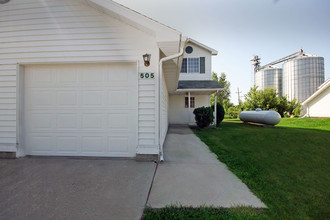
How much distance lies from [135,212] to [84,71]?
338 cm

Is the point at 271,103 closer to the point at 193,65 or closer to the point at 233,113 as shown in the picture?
the point at 233,113

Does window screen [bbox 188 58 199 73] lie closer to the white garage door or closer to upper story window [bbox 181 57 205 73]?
upper story window [bbox 181 57 205 73]

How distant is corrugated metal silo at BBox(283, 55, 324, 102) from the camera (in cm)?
2197

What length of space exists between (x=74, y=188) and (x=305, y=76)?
106 ft

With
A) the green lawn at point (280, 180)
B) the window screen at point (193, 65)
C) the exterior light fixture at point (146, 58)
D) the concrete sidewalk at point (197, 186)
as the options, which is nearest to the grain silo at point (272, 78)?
the window screen at point (193, 65)

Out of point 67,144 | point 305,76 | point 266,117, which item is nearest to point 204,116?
point 266,117

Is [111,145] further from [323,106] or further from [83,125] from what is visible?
[323,106]

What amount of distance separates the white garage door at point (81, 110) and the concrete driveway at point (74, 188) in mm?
406

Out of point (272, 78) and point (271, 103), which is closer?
point (271, 103)

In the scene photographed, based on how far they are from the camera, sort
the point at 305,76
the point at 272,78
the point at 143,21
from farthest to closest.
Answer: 1. the point at 272,78
2. the point at 305,76
3. the point at 143,21

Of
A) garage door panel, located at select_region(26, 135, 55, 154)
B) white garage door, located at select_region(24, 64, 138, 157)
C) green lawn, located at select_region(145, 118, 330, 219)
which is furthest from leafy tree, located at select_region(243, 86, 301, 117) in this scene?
garage door panel, located at select_region(26, 135, 55, 154)

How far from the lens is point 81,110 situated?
352 centimetres

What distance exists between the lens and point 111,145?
3496 mm

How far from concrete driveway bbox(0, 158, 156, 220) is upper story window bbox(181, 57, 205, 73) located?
9865 mm
